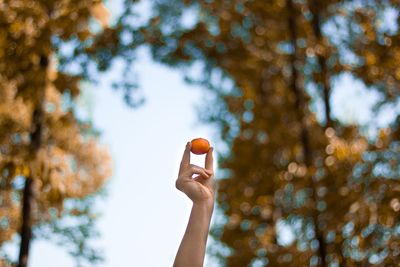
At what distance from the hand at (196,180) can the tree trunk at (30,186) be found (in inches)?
159

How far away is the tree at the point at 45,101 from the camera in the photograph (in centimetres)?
739

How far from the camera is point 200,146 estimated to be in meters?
3.88

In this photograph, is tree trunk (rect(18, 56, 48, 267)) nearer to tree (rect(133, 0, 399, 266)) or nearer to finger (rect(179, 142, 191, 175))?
tree (rect(133, 0, 399, 266))

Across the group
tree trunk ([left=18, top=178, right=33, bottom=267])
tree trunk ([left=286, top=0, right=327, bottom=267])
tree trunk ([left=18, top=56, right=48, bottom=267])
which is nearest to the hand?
tree trunk ([left=18, top=56, right=48, bottom=267])

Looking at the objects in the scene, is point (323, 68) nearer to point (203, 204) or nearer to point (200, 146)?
point (200, 146)

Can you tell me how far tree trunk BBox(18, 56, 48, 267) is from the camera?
7.80 m

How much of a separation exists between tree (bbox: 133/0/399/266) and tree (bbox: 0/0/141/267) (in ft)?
3.41

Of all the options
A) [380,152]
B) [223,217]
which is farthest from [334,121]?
[223,217]

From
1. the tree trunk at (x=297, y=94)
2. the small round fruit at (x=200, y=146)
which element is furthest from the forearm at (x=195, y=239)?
the tree trunk at (x=297, y=94)

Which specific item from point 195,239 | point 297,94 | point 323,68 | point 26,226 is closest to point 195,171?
point 195,239

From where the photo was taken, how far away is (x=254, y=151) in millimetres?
11531

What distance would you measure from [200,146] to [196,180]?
23 centimetres

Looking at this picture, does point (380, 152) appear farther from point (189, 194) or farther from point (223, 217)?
point (223, 217)

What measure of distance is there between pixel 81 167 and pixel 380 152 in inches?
306
